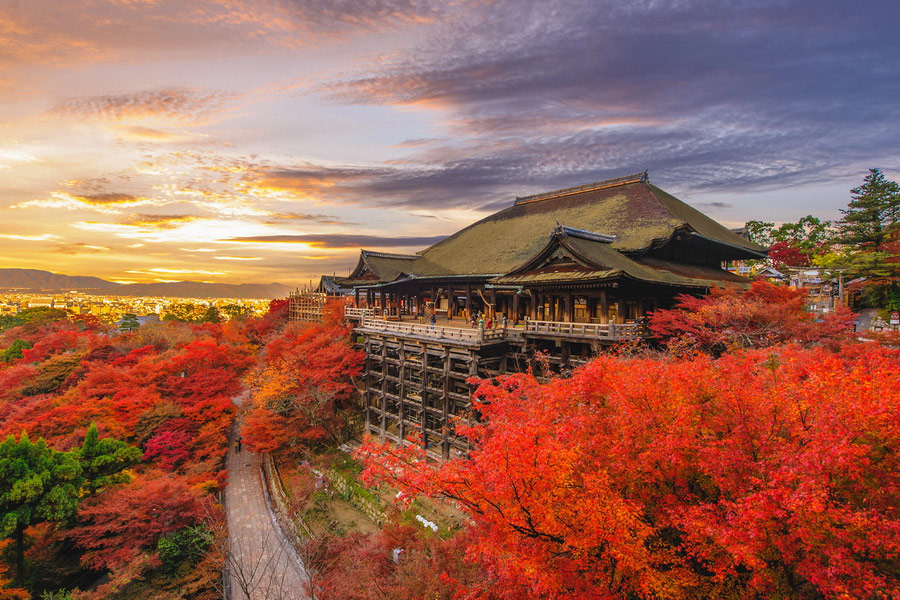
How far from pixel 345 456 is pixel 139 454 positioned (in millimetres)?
10876

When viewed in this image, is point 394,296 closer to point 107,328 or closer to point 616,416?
point 616,416

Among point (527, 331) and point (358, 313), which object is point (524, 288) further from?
point (358, 313)

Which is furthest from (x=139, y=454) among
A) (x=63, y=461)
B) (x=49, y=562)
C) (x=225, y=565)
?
(x=225, y=565)

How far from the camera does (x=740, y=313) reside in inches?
650

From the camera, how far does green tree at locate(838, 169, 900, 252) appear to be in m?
32.1

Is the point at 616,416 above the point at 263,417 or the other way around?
above

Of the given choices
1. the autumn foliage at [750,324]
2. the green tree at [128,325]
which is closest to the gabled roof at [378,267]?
the autumn foliage at [750,324]

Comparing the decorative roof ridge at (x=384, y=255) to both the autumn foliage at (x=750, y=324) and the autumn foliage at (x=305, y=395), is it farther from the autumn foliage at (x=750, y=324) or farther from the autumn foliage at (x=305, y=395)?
the autumn foliage at (x=750, y=324)

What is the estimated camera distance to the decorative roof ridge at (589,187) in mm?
29706

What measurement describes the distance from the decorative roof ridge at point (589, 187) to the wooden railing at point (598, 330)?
14.8 m

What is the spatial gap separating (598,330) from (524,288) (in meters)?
5.28

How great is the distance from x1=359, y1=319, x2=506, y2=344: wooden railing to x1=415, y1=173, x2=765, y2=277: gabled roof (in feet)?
16.4

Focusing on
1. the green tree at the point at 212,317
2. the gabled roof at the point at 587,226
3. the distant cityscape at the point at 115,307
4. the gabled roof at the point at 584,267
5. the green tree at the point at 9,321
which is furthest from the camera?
the distant cityscape at the point at 115,307

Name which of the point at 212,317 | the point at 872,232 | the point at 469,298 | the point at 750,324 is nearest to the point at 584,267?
the point at 750,324
